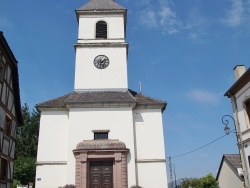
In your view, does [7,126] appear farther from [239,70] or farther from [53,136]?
[239,70]

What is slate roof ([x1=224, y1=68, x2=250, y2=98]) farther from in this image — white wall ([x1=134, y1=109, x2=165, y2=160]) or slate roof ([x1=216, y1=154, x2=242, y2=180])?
slate roof ([x1=216, y1=154, x2=242, y2=180])

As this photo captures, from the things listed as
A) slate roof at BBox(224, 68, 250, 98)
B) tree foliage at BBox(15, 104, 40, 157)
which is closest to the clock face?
slate roof at BBox(224, 68, 250, 98)

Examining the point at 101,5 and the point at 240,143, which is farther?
the point at 101,5

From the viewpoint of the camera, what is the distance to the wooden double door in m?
21.2

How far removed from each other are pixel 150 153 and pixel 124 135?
94.3 inches

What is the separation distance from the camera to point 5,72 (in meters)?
16.5

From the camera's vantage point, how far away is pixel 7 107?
16.7m

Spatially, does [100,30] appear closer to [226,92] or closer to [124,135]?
[124,135]

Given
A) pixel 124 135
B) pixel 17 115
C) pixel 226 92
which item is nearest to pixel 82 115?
pixel 124 135

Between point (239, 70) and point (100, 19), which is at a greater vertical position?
point (100, 19)

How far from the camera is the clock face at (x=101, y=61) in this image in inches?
1029

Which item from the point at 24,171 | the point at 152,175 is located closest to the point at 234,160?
the point at 152,175

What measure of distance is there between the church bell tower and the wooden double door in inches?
253

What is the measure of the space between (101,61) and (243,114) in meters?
12.9
